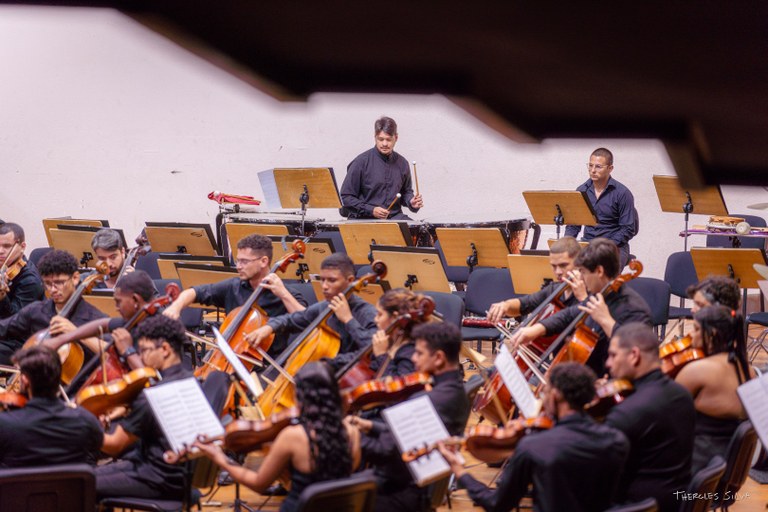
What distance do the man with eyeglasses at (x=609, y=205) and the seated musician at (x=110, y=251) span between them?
3391 mm

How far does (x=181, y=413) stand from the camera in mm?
3180

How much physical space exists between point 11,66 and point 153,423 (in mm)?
7308

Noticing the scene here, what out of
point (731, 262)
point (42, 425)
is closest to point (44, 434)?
point (42, 425)

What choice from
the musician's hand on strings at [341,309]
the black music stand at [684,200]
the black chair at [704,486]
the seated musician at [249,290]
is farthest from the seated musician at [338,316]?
the black music stand at [684,200]

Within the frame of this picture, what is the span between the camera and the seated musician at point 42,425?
3164 millimetres

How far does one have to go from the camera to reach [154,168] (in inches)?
384

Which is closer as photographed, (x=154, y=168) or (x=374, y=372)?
(x=374, y=372)

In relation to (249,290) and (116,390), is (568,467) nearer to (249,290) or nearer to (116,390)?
(116,390)

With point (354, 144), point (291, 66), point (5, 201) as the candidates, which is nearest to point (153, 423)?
point (291, 66)

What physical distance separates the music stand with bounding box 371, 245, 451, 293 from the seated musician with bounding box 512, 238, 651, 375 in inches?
47.4

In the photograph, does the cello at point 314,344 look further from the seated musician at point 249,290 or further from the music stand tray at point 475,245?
the music stand tray at point 475,245

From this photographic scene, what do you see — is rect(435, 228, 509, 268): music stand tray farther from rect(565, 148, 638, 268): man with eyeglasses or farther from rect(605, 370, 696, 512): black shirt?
rect(605, 370, 696, 512): black shirt

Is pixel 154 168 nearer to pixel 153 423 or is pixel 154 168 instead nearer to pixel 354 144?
pixel 354 144

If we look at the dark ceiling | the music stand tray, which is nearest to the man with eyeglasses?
the music stand tray
